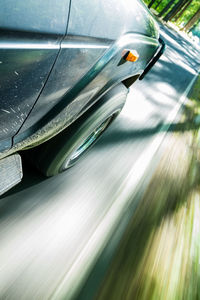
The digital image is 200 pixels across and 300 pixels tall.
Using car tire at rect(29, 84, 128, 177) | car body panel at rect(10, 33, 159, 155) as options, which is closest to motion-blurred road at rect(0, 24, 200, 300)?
car tire at rect(29, 84, 128, 177)

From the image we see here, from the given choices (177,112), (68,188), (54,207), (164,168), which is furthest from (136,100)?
(54,207)

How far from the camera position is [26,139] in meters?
1.29

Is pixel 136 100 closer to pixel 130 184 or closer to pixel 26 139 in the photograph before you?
pixel 130 184

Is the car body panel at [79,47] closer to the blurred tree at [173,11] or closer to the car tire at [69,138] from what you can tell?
the car tire at [69,138]

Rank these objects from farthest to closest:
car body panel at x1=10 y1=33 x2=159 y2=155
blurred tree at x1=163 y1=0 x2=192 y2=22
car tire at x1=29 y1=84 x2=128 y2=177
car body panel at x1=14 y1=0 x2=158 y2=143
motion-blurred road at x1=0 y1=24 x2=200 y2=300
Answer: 1. blurred tree at x1=163 y1=0 x2=192 y2=22
2. car tire at x1=29 y1=84 x2=128 y2=177
3. motion-blurred road at x1=0 y1=24 x2=200 y2=300
4. car body panel at x1=10 y1=33 x2=159 y2=155
5. car body panel at x1=14 y1=0 x2=158 y2=143

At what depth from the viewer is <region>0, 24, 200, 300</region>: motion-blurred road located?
1.48 meters

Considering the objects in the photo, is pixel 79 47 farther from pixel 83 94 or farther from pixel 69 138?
pixel 69 138

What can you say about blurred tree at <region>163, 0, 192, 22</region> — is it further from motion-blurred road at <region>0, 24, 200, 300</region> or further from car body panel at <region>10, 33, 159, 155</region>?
car body panel at <region>10, 33, 159, 155</region>

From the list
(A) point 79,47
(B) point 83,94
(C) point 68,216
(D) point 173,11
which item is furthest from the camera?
(D) point 173,11

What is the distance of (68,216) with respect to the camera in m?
1.90

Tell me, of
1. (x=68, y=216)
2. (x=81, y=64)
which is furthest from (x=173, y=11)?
(x=68, y=216)

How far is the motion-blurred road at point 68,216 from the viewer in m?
1.48

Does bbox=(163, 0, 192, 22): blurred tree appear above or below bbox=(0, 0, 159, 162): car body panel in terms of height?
above

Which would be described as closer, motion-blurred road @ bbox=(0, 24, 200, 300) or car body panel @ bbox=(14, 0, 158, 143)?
car body panel @ bbox=(14, 0, 158, 143)
